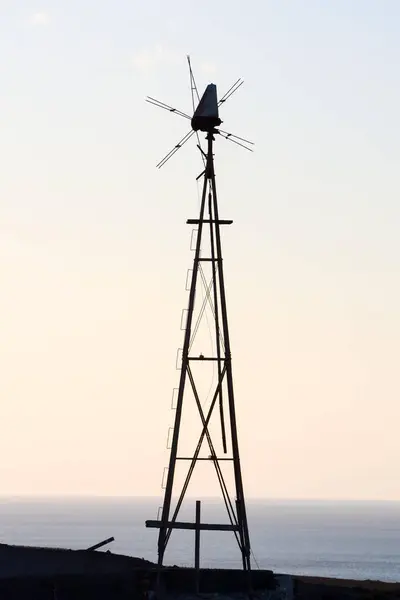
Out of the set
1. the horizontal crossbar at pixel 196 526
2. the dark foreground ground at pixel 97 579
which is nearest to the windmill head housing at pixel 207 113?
the horizontal crossbar at pixel 196 526

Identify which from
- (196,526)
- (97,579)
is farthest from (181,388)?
(97,579)

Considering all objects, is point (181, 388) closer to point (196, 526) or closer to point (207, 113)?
point (196, 526)

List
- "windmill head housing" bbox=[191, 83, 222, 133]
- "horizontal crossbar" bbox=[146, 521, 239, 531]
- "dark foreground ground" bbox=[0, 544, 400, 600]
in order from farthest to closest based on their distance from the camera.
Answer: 1. "windmill head housing" bbox=[191, 83, 222, 133]
2. "horizontal crossbar" bbox=[146, 521, 239, 531]
3. "dark foreground ground" bbox=[0, 544, 400, 600]

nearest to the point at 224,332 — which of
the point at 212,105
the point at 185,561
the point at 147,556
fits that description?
the point at 212,105

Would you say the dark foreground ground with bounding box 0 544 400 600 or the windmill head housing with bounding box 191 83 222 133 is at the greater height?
the windmill head housing with bounding box 191 83 222 133

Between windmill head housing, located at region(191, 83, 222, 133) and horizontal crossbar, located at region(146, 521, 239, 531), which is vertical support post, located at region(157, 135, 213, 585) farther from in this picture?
windmill head housing, located at region(191, 83, 222, 133)

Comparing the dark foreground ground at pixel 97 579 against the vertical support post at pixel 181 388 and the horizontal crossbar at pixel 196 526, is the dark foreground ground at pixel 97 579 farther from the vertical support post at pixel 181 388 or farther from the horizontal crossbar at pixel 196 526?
the horizontal crossbar at pixel 196 526

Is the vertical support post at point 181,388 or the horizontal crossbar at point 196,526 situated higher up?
the vertical support post at point 181,388

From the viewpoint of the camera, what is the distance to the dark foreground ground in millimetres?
35062

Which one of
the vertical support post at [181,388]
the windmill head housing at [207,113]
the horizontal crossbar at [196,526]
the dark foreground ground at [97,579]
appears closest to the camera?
the dark foreground ground at [97,579]

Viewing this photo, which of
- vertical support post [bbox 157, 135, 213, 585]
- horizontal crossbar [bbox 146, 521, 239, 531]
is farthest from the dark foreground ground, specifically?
horizontal crossbar [bbox 146, 521, 239, 531]

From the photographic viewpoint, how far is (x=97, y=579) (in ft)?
118

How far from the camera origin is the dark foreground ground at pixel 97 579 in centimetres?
3506

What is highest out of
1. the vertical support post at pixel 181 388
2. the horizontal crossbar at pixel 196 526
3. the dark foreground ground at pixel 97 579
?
the vertical support post at pixel 181 388
